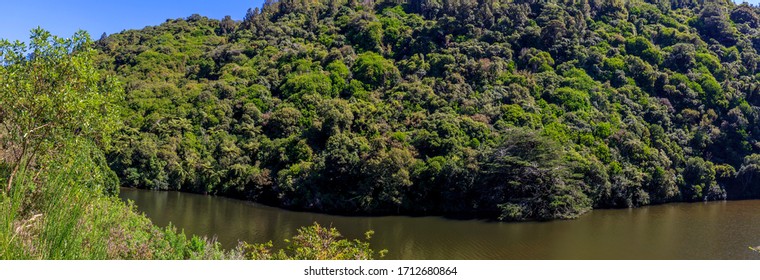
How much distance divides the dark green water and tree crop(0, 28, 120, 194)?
1533 centimetres

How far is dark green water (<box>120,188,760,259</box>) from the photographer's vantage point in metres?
21.7

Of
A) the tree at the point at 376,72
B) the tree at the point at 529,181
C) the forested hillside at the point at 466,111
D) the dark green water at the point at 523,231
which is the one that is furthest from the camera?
the tree at the point at 376,72

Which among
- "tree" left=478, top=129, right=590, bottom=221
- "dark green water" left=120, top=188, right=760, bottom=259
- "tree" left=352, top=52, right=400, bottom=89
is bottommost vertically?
"dark green water" left=120, top=188, right=760, bottom=259

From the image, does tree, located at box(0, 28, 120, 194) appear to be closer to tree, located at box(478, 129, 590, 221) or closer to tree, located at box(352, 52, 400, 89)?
tree, located at box(478, 129, 590, 221)

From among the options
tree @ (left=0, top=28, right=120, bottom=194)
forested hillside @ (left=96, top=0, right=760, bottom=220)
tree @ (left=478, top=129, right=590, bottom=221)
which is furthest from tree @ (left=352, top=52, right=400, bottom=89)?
tree @ (left=0, top=28, right=120, bottom=194)

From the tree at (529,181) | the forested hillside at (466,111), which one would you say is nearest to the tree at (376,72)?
the forested hillside at (466,111)

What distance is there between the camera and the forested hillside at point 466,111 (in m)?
33.9

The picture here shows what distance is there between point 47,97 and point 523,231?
24511 mm

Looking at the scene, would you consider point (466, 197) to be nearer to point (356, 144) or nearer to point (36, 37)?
point (356, 144)

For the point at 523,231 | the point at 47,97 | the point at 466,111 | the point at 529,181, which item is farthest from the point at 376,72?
the point at 47,97

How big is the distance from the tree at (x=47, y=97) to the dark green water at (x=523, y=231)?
15329mm

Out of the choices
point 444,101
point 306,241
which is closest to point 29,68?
point 306,241

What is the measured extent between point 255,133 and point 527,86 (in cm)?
2676

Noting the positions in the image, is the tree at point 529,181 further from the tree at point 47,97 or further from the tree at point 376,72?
the tree at point 47,97
